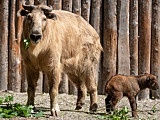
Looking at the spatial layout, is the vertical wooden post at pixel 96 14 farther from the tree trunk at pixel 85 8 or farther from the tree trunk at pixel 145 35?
the tree trunk at pixel 145 35

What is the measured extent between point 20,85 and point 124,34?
7.48ft

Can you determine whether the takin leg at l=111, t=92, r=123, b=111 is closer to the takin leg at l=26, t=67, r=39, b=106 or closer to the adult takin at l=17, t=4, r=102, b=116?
the adult takin at l=17, t=4, r=102, b=116

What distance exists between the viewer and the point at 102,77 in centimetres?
1032

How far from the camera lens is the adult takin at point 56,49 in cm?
771

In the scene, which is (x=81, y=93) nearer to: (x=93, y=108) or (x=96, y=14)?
(x=93, y=108)

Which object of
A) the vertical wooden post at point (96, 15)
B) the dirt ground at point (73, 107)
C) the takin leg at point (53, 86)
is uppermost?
the vertical wooden post at point (96, 15)

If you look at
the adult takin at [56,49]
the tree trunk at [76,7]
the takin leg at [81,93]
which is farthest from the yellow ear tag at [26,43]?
the tree trunk at [76,7]

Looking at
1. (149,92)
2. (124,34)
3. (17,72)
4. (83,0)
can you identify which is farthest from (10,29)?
(149,92)

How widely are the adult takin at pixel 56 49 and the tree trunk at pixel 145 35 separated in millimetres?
1395

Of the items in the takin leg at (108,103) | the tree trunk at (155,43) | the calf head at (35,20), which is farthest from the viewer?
the tree trunk at (155,43)

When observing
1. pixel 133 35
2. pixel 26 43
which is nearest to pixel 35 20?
pixel 26 43

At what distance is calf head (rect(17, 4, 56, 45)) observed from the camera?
24.3 feet

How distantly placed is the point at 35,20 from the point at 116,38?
308 centimetres

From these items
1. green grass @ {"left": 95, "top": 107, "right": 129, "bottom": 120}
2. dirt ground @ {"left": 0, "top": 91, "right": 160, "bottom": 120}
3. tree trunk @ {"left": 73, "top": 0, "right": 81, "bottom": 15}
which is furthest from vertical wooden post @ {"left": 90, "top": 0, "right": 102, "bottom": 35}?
green grass @ {"left": 95, "top": 107, "right": 129, "bottom": 120}
